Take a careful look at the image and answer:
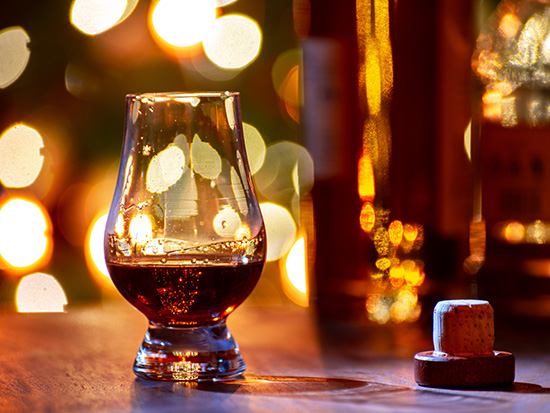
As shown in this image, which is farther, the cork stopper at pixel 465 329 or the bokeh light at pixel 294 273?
the bokeh light at pixel 294 273

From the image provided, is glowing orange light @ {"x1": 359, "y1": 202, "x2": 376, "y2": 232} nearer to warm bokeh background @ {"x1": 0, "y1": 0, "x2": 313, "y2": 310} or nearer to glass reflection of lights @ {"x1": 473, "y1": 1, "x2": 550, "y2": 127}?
glass reflection of lights @ {"x1": 473, "y1": 1, "x2": 550, "y2": 127}

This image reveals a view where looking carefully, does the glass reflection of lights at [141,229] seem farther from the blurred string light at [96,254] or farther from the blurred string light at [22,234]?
the blurred string light at [22,234]

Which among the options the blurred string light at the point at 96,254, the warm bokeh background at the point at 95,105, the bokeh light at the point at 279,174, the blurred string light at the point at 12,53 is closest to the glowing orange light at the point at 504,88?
the warm bokeh background at the point at 95,105

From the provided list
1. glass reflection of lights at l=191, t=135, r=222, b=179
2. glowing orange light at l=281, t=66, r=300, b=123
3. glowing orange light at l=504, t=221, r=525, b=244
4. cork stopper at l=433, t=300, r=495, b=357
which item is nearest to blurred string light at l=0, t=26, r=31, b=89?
glowing orange light at l=281, t=66, r=300, b=123

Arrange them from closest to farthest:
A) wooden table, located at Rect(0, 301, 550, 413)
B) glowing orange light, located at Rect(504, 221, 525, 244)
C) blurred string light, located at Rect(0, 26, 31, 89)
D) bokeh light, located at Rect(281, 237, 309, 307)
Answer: wooden table, located at Rect(0, 301, 550, 413) → glowing orange light, located at Rect(504, 221, 525, 244) → blurred string light, located at Rect(0, 26, 31, 89) → bokeh light, located at Rect(281, 237, 309, 307)

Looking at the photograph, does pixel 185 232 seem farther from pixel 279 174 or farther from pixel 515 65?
pixel 279 174

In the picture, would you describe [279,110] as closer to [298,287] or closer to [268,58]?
[268,58]

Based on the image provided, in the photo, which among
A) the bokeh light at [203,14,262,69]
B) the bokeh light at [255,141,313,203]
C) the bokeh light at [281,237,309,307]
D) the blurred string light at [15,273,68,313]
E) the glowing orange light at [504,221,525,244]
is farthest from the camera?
the bokeh light at [203,14,262,69]

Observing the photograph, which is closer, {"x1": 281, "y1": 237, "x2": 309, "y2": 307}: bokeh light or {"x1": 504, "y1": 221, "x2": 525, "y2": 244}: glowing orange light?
{"x1": 504, "y1": 221, "x2": 525, "y2": 244}: glowing orange light
